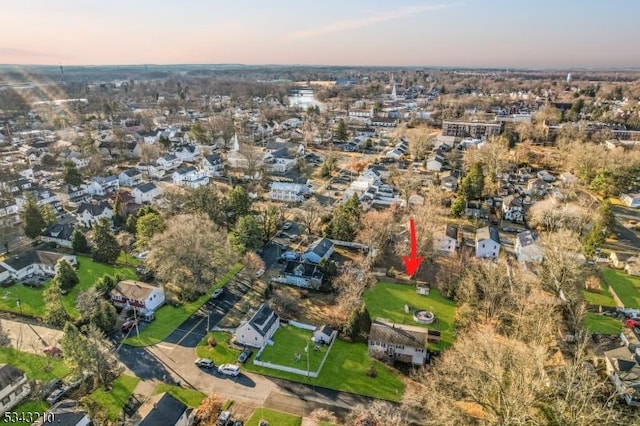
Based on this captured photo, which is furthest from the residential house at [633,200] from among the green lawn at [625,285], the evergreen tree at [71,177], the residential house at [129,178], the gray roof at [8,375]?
the evergreen tree at [71,177]

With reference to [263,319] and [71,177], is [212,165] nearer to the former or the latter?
[71,177]

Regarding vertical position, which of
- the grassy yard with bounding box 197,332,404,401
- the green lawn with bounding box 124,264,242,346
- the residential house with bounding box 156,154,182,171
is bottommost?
the grassy yard with bounding box 197,332,404,401

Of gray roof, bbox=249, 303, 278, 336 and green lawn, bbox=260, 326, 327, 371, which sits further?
gray roof, bbox=249, 303, 278, 336

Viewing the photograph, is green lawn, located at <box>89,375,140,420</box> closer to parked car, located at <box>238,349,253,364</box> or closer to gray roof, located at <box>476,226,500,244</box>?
parked car, located at <box>238,349,253,364</box>

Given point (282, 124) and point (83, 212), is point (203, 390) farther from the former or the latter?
point (282, 124)

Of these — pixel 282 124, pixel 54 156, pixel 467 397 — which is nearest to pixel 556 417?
pixel 467 397

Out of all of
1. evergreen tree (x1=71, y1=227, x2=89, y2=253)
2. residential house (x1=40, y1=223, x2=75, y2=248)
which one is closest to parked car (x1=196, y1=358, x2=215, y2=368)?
evergreen tree (x1=71, y1=227, x2=89, y2=253)
